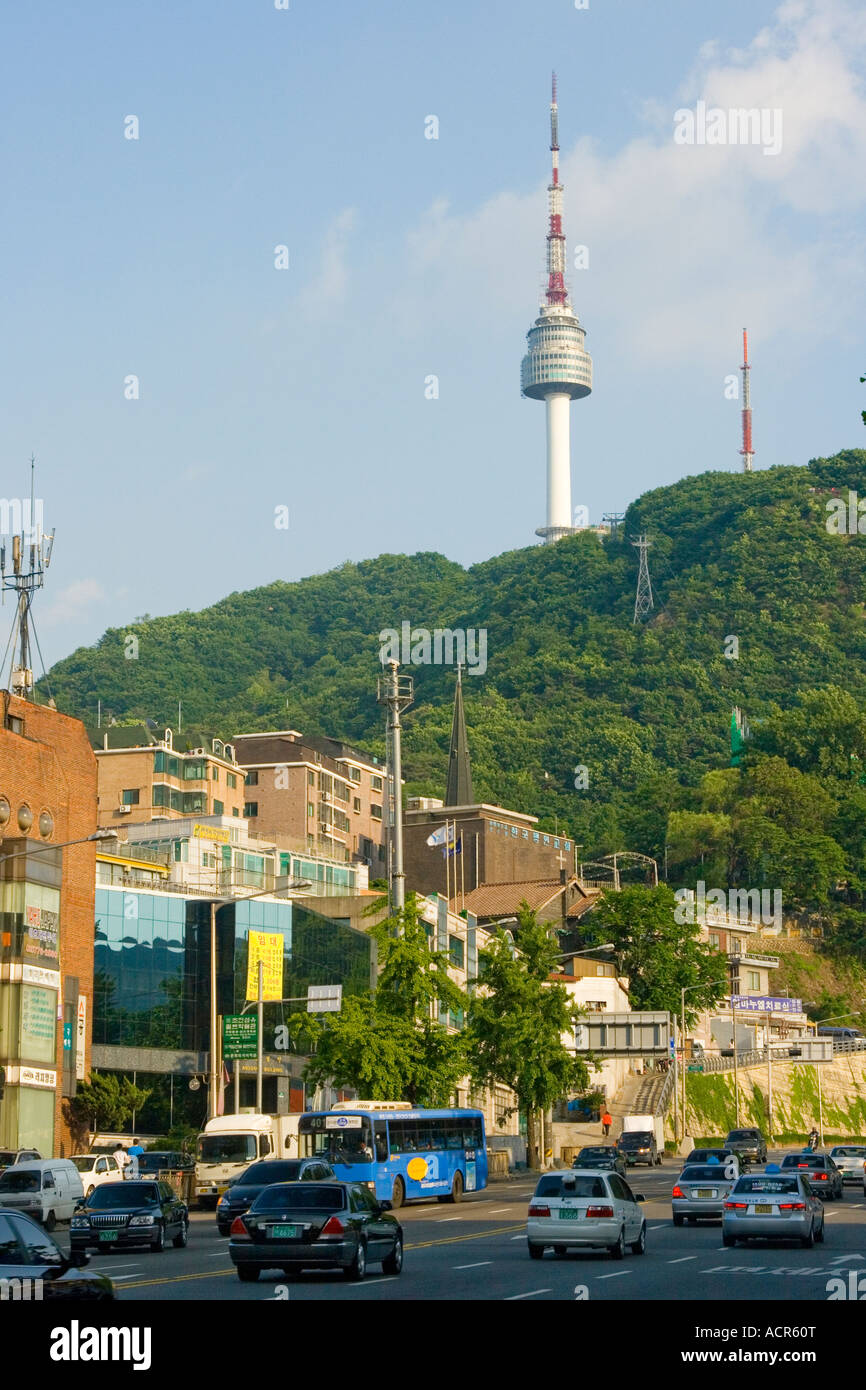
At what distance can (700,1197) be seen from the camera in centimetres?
3847

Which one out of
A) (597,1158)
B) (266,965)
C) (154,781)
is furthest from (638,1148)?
(154,781)

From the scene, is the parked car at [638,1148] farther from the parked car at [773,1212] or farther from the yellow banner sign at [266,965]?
the parked car at [773,1212]

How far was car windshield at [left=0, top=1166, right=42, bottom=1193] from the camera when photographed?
37.9 m

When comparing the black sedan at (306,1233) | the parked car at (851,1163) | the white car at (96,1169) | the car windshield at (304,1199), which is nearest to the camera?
the black sedan at (306,1233)

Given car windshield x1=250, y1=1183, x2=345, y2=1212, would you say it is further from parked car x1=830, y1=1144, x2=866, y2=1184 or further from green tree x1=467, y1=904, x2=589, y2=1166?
green tree x1=467, y1=904, x2=589, y2=1166

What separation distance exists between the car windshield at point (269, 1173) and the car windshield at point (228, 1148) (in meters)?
11.9

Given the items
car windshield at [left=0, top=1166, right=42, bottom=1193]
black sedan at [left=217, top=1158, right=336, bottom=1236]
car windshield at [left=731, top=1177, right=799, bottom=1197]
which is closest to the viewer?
car windshield at [left=731, top=1177, right=799, bottom=1197]

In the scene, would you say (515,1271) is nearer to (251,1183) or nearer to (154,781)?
(251,1183)

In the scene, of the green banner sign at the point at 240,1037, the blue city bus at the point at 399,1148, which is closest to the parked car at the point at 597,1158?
the blue city bus at the point at 399,1148

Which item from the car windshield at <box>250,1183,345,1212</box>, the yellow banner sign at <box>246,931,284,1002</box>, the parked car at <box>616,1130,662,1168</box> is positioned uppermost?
the yellow banner sign at <box>246,931,284,1002</box>

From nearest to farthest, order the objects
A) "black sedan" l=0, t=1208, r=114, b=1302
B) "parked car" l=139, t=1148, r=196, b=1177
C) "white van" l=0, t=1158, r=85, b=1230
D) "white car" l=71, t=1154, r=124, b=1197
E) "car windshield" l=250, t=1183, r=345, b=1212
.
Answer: "black sedan" l=0, t=1208, r=114, b=1302, "car windshield" l=250, t=1183, r=345, b=1212, "white van" l=0, t=1158, r=85, b=1230, "white car" l=71, t=1154, r=124, b=1197, "parked car" l=139, t=1148, r=196, b=1177

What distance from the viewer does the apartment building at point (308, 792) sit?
129750 mm

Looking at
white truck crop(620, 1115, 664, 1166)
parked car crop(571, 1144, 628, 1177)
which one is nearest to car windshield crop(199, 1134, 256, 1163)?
parked car crop(571, 1144, 628, 1177)
